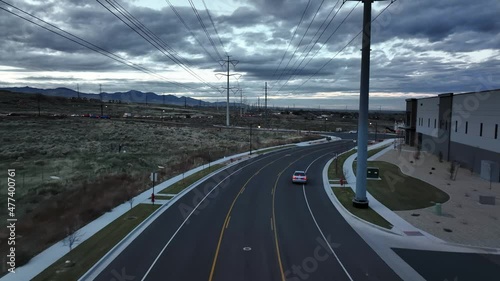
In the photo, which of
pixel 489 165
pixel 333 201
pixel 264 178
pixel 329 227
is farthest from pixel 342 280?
pixel 489 165

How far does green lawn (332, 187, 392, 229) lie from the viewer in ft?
79.4

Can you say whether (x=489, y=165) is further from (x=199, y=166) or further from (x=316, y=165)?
(x=199, y=166)

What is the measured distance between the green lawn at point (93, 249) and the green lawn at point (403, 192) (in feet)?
66.6

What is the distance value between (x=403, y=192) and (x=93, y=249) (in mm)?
28034

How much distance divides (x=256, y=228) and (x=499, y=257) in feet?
45.0

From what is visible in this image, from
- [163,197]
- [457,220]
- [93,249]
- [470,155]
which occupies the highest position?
[470,155]

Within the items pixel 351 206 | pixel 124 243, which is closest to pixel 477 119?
pixel 351 206

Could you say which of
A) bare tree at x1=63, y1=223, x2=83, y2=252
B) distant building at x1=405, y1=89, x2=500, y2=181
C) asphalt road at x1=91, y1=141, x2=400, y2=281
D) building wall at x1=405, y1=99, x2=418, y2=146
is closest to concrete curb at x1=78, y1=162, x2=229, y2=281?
asphalt road at x1=91, y1=141, x2=400, y2=281

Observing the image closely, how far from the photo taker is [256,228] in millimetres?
22484

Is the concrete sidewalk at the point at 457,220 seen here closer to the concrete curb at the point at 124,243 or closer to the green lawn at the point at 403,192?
the green lawn at the point at 403,192

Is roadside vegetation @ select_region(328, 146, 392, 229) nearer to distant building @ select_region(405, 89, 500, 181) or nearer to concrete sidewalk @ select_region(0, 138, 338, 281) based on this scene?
concrete sidewalk @ select_region(0, 138, 338, 281)

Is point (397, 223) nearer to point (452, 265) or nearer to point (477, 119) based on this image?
point (452, 265)

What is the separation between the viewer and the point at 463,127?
151ft

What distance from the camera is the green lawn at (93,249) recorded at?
598 inches
